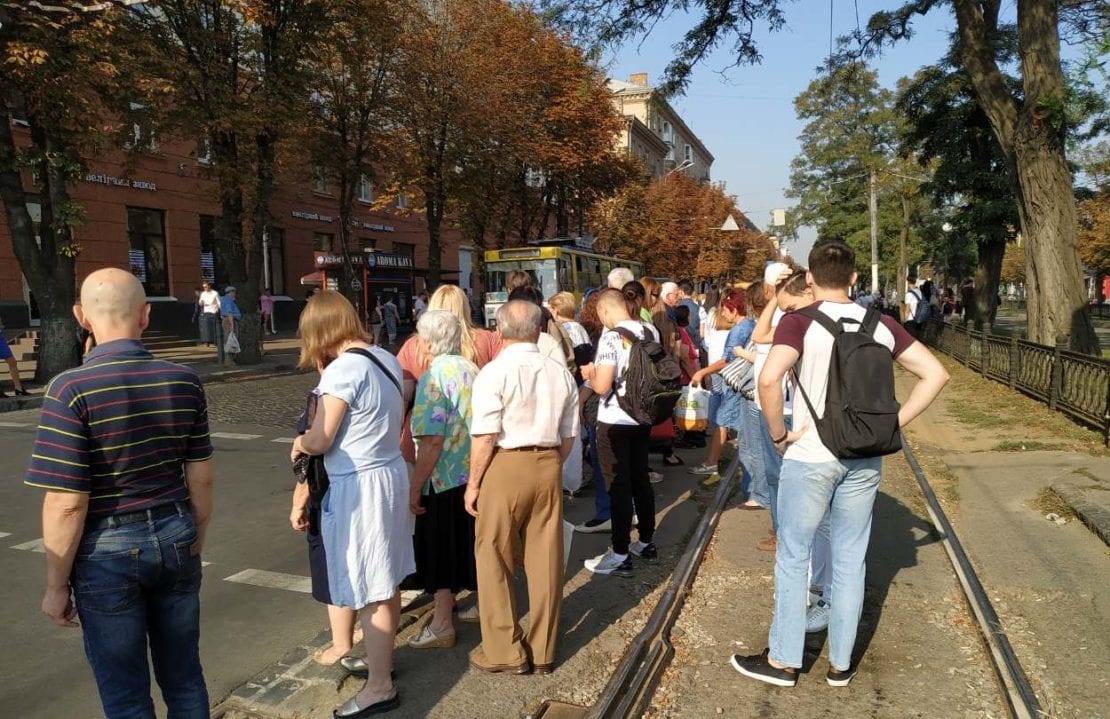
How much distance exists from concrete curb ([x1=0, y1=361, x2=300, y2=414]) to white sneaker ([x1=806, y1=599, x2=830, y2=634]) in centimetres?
1252

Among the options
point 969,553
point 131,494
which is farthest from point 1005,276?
point 131,494

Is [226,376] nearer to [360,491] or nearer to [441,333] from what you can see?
[441,333]

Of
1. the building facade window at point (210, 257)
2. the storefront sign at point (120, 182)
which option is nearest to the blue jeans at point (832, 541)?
the storefront sign at point (120, 182)

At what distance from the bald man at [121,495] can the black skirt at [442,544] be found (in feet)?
4.42

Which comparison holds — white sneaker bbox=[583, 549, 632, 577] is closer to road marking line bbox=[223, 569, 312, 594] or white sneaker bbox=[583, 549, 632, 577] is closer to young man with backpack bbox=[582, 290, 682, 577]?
young man with backpack bbox=[582, 290, 682, 577]

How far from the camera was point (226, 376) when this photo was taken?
16078 mm

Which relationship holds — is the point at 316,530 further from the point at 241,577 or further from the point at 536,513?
the point at 241,577

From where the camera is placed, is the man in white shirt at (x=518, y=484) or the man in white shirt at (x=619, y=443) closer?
the man in white shirt at (x=518, y=484)

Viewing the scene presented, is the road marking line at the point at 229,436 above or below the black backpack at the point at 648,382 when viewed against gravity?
below

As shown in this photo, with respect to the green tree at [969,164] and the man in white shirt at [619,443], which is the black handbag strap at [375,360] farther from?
the green tree at [969,164]

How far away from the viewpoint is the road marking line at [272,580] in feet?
15.6

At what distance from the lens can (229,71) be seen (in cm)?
1642

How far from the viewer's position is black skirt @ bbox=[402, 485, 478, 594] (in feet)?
12.4

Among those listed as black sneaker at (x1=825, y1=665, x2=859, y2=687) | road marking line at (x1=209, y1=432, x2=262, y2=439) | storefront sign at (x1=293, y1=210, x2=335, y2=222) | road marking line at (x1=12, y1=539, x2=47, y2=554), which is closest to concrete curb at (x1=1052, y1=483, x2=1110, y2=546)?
black sneaker at (x1=825, y1=665, x2=859, y2=687)
